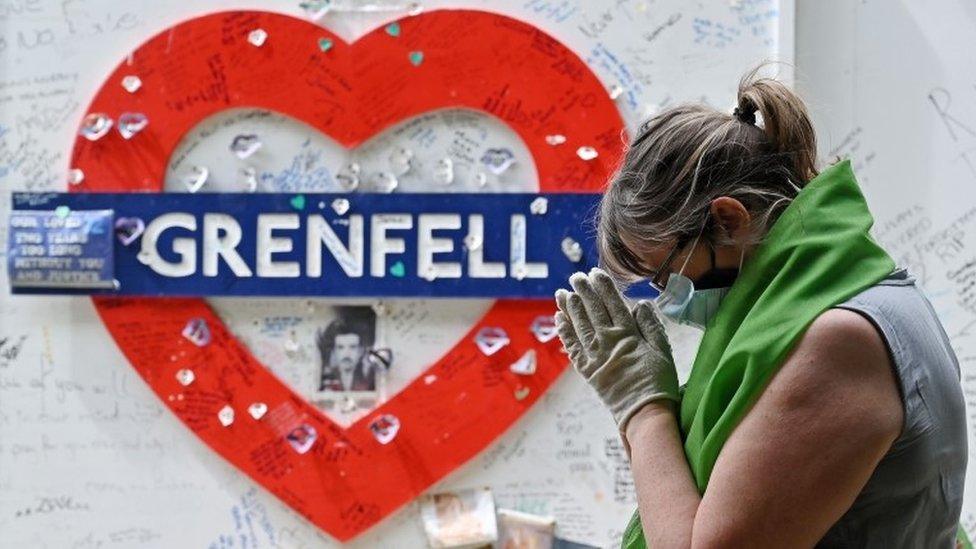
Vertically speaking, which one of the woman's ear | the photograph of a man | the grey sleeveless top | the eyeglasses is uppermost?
the woman's ear

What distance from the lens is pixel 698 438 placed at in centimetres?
123

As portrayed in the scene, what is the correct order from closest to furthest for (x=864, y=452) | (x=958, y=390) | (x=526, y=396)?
(x=864, y=452)
(x=958, y=390)
(x=526, y=396)

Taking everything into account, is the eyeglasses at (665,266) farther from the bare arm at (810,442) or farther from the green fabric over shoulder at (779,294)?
the bare arm at (810,442)

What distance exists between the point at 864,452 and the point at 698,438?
0.16 meters

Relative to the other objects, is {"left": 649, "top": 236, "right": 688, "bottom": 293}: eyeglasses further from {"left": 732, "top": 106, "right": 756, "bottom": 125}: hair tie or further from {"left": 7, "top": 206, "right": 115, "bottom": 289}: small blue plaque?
{"left": 7, "top": 206, "right": 115, "bottom": 289}: small blue plaque

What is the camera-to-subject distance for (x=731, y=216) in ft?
4.20

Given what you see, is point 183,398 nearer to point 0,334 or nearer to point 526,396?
point 0,334

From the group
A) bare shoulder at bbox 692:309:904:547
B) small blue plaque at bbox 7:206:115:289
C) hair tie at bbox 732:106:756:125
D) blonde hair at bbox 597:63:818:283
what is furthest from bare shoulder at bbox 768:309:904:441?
small blue plaque at bbox 7:206:115:289

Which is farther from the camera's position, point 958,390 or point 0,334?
point 0,334

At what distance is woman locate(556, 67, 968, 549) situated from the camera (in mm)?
1133

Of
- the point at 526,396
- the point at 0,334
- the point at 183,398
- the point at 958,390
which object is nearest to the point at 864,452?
the point at 958,390

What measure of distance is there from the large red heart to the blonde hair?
148 centimetres

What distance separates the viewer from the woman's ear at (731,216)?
49.9 inches

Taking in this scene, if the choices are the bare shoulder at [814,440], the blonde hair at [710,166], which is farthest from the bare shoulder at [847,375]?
the blonde hair at [710,166]
